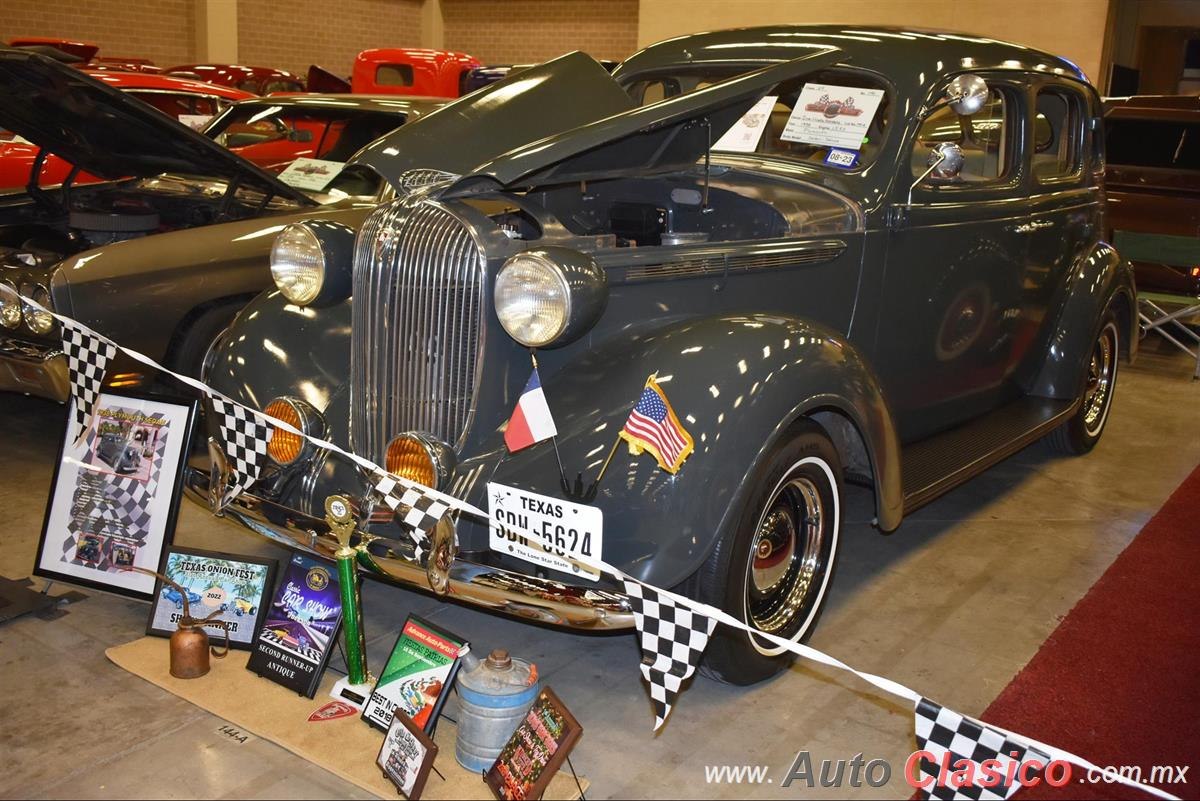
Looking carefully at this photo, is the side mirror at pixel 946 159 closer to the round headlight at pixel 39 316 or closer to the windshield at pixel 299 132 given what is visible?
the windshield at pixel 299 132

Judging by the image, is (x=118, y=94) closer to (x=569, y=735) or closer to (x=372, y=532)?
(x=372, y=532)

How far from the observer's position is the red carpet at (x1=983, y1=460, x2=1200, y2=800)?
2.87m

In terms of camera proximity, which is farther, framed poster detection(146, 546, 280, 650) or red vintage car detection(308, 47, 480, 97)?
red vintage car detection(308, 47, 480, 97)

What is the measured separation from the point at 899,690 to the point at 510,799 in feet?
2.92

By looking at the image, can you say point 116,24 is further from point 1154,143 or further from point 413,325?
point 413,325

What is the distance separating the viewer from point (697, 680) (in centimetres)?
323

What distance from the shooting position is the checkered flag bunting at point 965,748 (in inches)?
86.8

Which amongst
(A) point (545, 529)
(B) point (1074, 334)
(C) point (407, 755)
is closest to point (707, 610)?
(A) point (545, 529)

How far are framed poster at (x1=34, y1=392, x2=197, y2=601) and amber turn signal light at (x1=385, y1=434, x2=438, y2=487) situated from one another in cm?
85

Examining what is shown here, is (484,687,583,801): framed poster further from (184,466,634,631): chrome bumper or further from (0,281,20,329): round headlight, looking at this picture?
(0,281,20,329): round headlight

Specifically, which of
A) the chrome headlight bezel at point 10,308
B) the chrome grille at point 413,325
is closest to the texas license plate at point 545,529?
the chrome grille at point 413,325

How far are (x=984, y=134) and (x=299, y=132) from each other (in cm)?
405

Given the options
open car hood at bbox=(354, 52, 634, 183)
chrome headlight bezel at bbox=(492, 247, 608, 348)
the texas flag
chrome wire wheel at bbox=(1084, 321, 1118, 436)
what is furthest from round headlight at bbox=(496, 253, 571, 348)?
chrome wire wheel at bbox=(1084, 321, 1118, 436)

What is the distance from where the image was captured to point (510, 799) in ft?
8.23
